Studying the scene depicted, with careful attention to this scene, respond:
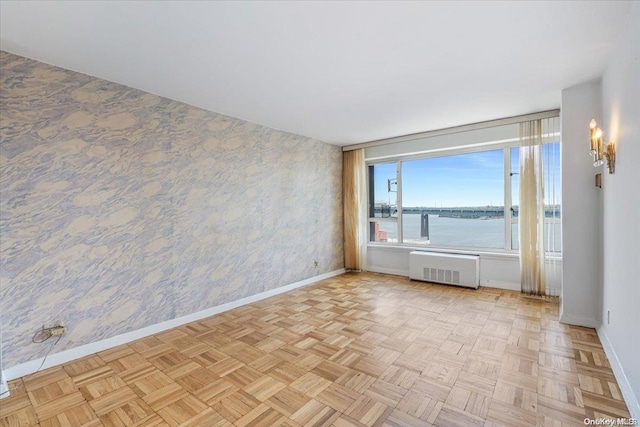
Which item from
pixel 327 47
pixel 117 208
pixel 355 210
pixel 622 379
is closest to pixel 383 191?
pixel 355 210

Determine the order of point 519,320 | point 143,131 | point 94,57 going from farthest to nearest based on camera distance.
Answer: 1. point 519,320
2. point 143,131
3. point 94,57

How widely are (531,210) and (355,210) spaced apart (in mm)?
2776

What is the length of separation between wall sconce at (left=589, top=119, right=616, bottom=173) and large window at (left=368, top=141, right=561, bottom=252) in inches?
50.8

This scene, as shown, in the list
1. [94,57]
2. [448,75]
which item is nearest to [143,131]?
[94,57]

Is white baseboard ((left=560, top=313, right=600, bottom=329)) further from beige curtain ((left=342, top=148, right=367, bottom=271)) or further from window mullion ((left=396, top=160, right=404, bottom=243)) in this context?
beige curtain ((left=342, top=148, right=367, bottom=271))

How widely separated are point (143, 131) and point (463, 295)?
446 cm

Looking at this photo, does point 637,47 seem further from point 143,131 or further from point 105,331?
point 105,331

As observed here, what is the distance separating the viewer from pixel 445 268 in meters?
4.70

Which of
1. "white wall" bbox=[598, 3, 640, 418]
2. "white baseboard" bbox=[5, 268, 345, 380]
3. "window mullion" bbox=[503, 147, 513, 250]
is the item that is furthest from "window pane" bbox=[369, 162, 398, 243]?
"white wall" bbox=[598, 3, 640, 418]

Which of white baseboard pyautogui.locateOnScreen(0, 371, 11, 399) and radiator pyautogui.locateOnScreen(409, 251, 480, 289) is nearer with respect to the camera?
white baseboard pyautogui.locateOnScreen(0, 371, 11, 399)

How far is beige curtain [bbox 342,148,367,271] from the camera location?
571cm

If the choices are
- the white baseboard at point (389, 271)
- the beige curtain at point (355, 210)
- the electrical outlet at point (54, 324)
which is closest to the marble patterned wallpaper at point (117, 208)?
the electrical outlet at point (54, 324)

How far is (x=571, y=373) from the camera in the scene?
219 cm

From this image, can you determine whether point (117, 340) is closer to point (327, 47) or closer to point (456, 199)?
point (327, 47)
